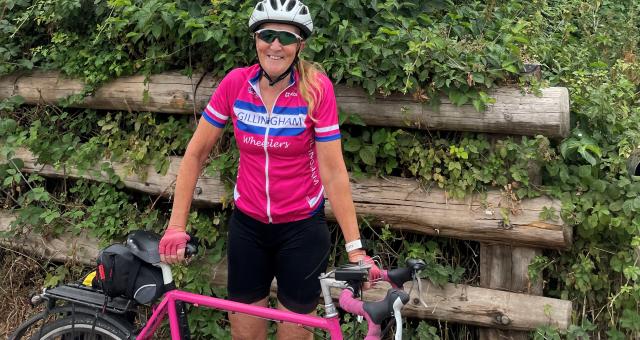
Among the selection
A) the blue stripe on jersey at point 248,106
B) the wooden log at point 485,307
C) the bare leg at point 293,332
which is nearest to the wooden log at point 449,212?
the wooden log at point 485,307

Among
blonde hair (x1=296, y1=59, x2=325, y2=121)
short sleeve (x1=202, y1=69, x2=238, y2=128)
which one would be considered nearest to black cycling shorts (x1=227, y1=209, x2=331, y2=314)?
short sleeve (x1=202, y1=69, x2=238, y2=128)

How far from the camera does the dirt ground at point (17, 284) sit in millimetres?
4902

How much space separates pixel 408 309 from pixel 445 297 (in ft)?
0.86

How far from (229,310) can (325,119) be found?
106cm

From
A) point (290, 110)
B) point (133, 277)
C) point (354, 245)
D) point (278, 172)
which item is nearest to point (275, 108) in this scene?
point (290, 110)

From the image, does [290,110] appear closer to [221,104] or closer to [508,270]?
[221,104]

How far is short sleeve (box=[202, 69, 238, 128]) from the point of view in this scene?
3.08 metres

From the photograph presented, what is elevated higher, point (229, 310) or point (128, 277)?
point (128, 277)

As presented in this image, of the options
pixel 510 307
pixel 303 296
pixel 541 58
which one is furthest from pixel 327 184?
pixel 541 58

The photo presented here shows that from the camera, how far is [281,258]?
3256mm

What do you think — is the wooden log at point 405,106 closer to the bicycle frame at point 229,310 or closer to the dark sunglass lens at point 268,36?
the dark sunglass lens at point 268,36

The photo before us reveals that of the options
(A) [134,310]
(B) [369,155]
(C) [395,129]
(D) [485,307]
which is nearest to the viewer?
(A) [134,310]

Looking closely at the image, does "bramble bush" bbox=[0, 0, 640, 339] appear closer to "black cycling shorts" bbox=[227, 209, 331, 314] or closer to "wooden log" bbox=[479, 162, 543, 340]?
"wooden log" bbox=[479, 162, 543, 340]

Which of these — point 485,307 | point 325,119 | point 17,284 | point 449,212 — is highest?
point 325,119
